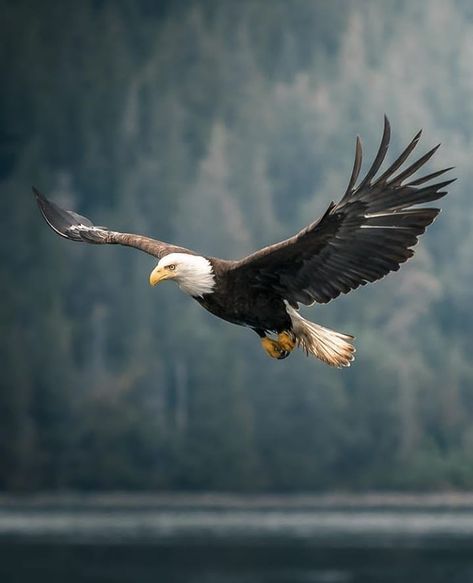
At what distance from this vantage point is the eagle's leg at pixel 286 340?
815 cm

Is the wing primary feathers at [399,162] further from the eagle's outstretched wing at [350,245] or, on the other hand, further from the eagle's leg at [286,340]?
the eagle's leg at [286,340]

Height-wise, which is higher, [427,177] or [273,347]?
[427,177]

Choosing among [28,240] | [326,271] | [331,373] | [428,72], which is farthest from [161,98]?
[326,271]

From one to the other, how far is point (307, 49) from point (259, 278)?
83.6 m

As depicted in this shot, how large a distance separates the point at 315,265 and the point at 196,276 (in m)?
0.60

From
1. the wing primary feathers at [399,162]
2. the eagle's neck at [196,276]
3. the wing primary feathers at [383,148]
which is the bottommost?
the eagle's neck at [196,276]

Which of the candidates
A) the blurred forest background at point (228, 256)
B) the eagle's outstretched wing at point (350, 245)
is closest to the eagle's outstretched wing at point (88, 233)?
the eagle's outstretched wing at point (350, 245)

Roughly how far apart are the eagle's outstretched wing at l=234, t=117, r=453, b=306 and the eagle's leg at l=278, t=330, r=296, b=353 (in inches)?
5.8

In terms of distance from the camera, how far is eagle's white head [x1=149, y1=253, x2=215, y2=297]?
7777mm

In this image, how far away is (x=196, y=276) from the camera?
7773 mm

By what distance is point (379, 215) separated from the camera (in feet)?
25.7

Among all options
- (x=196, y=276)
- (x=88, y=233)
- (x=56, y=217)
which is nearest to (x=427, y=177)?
(x=196, y=276)

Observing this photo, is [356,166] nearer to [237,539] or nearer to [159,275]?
[159,275]

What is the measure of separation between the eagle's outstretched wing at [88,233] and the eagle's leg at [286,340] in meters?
0.61
